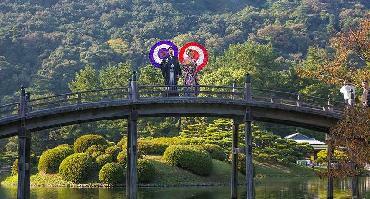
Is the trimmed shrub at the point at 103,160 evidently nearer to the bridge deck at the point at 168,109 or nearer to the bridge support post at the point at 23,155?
the bridge deck at the point at 168,109

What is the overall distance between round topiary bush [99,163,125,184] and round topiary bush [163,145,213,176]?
584cm

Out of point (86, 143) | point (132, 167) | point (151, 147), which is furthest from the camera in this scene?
point (151, 147)

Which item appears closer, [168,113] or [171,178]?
[168,113]

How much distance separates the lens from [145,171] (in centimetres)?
5878

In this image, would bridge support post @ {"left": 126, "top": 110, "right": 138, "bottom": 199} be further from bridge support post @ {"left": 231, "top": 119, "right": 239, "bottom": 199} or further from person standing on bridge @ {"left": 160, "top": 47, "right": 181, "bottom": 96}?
bridge support post @ {"left": 231, "top": 119, "right": 239, "bottom": 199}

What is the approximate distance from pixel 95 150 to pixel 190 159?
906 cm

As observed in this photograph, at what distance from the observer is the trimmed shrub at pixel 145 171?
58500mm

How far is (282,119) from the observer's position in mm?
42562

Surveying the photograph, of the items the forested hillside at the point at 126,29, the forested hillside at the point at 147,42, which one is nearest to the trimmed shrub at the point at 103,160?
the forested hillside at the point at 147,42

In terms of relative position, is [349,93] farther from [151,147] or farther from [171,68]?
[151,147]

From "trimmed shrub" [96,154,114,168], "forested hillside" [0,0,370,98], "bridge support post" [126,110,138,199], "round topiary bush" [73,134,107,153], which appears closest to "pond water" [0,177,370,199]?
"trimmed shrub" [96,154,114,168]

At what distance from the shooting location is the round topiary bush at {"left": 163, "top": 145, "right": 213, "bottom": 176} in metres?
61.7

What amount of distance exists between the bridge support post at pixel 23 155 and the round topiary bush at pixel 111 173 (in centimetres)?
2098

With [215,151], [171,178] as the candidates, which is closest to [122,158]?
[171,178]
